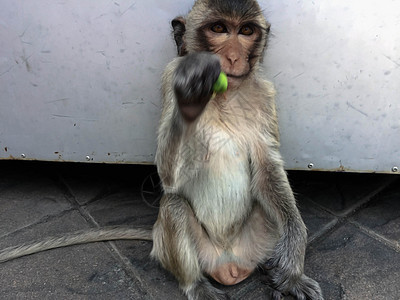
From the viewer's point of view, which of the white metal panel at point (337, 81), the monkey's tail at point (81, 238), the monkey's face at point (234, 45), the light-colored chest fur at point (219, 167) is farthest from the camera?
the monkey's tail at point (81, 238)

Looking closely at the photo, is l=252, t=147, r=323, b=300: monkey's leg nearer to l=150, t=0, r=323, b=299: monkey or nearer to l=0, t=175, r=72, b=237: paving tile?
l=150, t=0, r=323, b=299: monkey

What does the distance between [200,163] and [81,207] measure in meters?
1.21

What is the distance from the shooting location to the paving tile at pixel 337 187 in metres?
Answer: 2.72

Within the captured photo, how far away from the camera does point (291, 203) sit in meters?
2.03

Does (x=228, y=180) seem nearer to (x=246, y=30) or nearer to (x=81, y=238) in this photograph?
(x=246, y=30)

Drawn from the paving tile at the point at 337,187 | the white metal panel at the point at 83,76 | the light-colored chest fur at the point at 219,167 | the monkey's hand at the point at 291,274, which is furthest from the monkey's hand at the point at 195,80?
the paving tile at the point at 337,187

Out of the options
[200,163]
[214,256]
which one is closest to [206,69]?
[200,163]

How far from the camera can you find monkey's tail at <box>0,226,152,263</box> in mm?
2234

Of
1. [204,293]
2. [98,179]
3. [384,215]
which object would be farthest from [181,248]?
[384,215]

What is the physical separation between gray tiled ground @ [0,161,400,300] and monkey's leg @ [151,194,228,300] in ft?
0.34

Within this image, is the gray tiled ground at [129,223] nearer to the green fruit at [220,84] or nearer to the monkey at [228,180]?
the monkey at [228,180]

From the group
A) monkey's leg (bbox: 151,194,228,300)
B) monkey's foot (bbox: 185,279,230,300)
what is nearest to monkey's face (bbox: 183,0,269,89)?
monkey's leg (bbox: 151,194,228,300)

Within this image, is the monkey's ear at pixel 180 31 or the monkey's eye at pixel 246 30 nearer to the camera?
the monkey's eye at pixel 246 30

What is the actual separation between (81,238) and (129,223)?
34 cm
